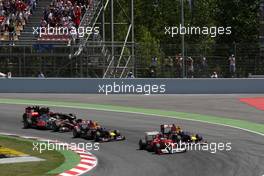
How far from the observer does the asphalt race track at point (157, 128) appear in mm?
14523

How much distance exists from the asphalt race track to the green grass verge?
78cm

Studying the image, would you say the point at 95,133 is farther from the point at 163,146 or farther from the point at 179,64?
the point at 179,64

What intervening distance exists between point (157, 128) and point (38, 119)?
13.5 ft

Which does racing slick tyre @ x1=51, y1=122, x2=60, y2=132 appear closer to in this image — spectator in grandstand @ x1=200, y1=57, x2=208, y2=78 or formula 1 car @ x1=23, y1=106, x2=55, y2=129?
formula 1 car @ x1=23, y1=106, x2=55, y2=129

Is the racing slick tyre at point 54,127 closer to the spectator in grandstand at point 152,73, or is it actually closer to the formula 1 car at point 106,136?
the formula 1 car at point 106,136

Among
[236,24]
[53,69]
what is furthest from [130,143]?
[236,24]

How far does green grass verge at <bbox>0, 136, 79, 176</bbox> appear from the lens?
14078mm

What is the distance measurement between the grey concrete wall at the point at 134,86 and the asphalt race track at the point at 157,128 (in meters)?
1.22

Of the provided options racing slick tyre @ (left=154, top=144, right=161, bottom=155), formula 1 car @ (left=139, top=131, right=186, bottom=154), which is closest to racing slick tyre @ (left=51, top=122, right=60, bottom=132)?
formula 1 car @ (left=139, top=131, right=186, bottom=154)

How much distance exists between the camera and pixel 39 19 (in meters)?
42.1

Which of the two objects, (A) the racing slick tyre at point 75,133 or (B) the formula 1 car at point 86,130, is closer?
(B) the formula 1 car at point 86,130

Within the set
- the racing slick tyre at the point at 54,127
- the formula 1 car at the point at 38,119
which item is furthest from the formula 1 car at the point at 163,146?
the formula 1 car at the point at 38,119

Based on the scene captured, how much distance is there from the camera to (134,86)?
36312 mm

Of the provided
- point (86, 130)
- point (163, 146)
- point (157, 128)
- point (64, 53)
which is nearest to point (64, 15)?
point (64, 53)
